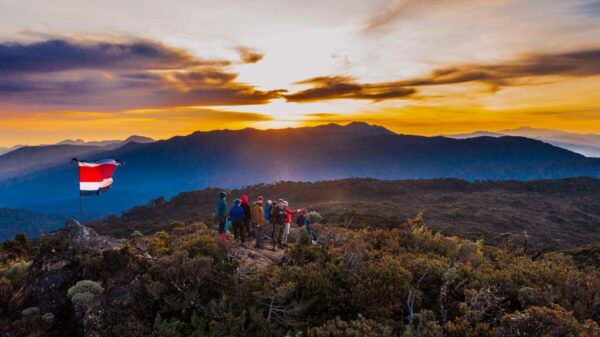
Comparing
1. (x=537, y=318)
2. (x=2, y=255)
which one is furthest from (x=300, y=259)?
(x=2, y=255)

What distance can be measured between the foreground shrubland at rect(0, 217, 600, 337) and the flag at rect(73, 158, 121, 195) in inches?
140

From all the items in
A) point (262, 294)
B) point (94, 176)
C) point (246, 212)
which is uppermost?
point (94, 176)

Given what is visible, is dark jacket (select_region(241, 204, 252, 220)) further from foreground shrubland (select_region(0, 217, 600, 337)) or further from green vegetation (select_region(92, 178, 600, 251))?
green vegetation (select_region(92, 178, 600, 251))

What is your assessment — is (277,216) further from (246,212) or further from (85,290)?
(85,290)

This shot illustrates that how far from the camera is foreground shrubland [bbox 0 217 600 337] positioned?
9.42 metres

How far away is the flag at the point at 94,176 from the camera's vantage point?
15743 mm

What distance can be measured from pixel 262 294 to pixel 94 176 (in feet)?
33.0

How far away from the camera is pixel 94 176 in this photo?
16.2 meters

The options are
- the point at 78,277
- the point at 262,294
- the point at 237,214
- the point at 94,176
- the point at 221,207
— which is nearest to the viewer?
the point at 262,294

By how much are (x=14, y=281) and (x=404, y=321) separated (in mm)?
13574

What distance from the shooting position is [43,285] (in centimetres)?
→ 1130

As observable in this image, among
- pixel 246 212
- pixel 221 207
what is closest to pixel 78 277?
pixel 221 207

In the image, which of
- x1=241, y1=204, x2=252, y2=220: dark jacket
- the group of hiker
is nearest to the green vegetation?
the group of hiker

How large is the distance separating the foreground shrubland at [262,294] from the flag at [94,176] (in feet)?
11.7
